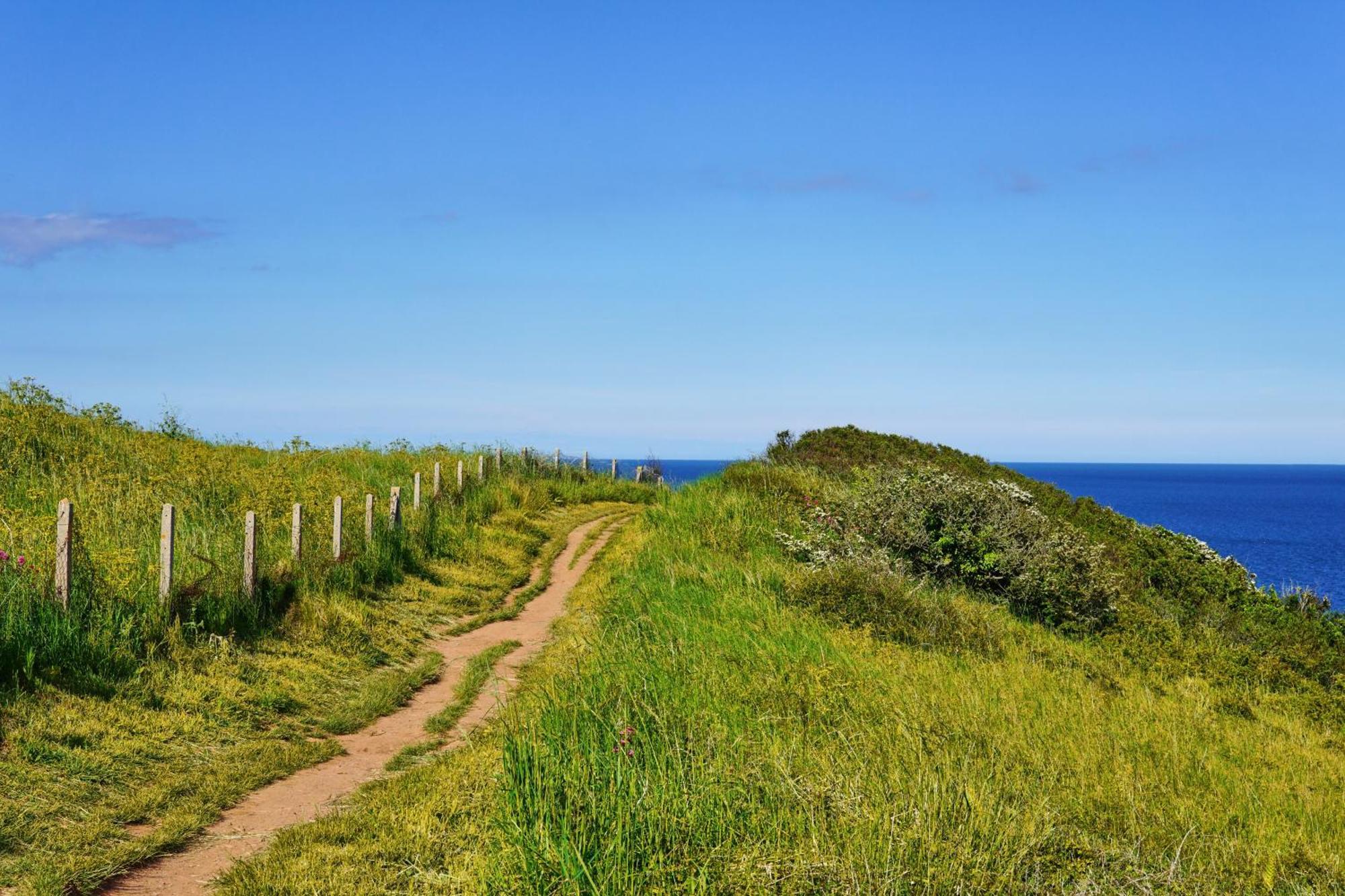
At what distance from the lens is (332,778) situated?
28.1 ft

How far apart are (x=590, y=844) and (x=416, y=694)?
6.63m

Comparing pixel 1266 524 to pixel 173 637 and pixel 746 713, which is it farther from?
pixel 173 637

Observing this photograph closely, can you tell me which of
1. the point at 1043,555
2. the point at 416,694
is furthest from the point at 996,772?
the point at 1043,555

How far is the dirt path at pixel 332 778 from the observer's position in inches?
258

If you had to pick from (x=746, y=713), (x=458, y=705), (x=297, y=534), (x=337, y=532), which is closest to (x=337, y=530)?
(x=337, y=532)

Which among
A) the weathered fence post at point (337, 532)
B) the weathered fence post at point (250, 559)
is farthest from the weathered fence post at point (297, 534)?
the weathered fence post at point (250, 559)

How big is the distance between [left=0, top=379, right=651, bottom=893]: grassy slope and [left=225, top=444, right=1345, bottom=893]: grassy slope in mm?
1678

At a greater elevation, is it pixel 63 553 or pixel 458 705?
pixel 63 553

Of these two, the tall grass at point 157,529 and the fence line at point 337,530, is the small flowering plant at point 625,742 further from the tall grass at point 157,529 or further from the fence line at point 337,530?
the fence line at point 337,530

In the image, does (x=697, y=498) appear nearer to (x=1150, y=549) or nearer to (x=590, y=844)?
(x=1150, y=549)

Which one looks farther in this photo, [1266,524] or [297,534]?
[1266,524]

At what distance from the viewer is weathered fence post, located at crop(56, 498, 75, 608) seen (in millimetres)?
9977

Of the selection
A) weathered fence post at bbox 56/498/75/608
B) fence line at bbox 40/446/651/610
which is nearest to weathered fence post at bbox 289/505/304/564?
fence line at bbox 40/446/651/610

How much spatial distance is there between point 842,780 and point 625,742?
1511 mm
